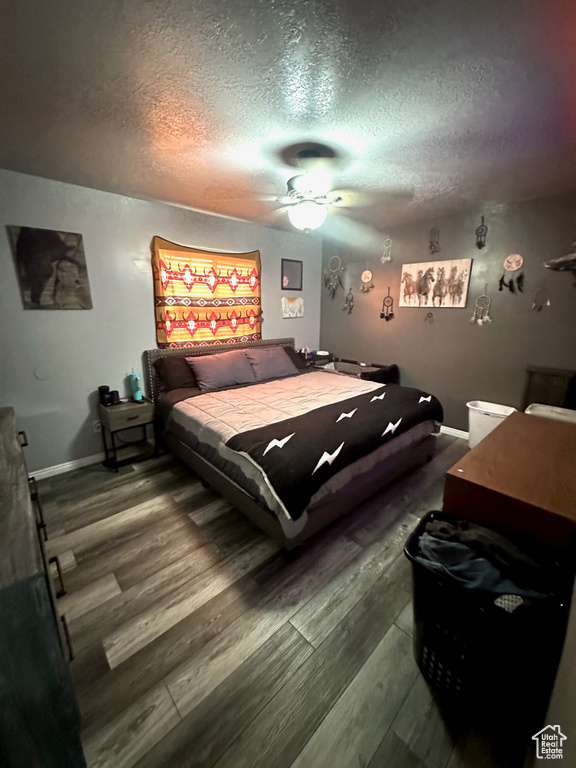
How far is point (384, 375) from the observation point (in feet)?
12.4

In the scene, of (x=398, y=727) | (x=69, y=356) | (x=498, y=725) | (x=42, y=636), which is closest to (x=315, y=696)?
(x=398, y=727)

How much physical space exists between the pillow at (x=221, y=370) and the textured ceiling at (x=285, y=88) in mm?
1553

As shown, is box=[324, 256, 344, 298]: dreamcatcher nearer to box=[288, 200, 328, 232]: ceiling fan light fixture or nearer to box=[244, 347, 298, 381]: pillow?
box=[244, 347, 298, 381]: pillow

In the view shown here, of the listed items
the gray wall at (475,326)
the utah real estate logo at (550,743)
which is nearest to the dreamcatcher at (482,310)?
the gray wall at (475,326)

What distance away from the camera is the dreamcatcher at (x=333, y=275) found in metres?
4.28

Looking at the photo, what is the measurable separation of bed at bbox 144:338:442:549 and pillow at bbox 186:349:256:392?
A: 11mm

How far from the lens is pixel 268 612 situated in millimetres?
1477

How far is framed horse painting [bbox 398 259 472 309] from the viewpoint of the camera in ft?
10.4

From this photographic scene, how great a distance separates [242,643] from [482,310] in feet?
11.2

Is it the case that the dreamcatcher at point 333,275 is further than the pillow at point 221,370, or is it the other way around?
the dreamcatcher at point 333,275

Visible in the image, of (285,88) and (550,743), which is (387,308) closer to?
(285,88)

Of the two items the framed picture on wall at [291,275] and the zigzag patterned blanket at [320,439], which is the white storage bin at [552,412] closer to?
the zigzag patterned blanket at [320,439]

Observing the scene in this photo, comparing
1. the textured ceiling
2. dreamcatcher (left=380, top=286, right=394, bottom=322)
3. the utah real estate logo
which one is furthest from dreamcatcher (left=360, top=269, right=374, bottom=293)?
the utah real estate logo

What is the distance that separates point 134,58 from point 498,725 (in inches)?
112
